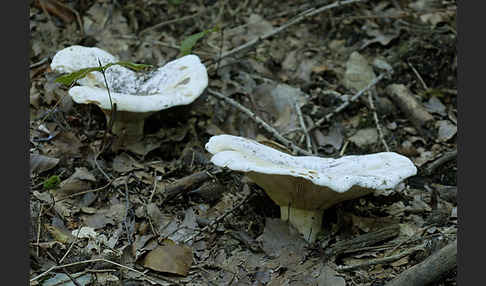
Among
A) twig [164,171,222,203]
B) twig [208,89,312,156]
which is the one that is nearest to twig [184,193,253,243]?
twig [164,171,222,203]

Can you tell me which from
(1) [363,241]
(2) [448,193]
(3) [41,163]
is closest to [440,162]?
(2) [448,193]

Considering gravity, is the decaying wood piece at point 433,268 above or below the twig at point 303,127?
above

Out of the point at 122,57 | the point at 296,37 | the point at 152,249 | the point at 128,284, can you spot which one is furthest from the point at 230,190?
the point at 296,37

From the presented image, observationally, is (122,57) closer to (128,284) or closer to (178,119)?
(178,119)

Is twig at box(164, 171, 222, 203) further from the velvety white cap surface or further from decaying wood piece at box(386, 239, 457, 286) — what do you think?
decaying wood piece at box(386, 239, 457, 286)

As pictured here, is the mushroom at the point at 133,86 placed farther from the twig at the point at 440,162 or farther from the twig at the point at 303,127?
the twig at the point at 440,162

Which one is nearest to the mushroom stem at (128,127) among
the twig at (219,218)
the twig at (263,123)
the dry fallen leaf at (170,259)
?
the twig at (263,123)

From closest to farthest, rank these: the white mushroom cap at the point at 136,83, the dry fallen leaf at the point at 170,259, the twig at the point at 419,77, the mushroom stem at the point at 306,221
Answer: the dry fallen leaf at the point at 170,259 → the mushroom stem at the point at 306,221 → the white mushroom cap at the point at 136,83 → the twig at the point at 419,77
